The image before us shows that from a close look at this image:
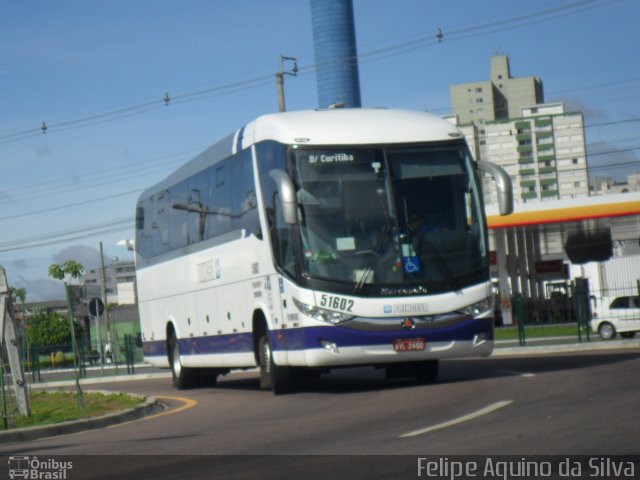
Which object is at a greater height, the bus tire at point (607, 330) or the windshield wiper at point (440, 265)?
the windshield wiper at point (440, 265)

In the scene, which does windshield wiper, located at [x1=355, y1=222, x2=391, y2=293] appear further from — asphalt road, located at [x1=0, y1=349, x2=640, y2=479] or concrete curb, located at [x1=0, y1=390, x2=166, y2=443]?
concrete curb, located at [x1=0, y1=390, x2=166, y2=443]

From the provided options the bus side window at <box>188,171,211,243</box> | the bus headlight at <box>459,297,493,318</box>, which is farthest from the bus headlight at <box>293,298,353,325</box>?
the bus side window at <box>188,171,211,243</box>

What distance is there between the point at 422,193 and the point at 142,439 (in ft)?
19.8

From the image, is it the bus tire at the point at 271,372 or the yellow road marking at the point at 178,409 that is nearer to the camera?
the yellow road marking at the point at 178,409

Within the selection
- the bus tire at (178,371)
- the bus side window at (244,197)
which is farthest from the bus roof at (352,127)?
the bus tire at (178,371)

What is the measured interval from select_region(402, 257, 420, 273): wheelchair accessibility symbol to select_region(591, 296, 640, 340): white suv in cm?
2166

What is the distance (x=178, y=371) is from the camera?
25.2 m

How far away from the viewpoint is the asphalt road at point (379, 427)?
9.47m

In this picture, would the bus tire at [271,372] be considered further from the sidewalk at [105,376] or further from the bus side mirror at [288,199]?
the sidewalk at [105,376]

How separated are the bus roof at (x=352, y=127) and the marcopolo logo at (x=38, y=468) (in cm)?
733

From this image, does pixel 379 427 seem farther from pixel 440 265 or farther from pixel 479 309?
pixel 479 309

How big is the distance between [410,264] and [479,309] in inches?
52.4

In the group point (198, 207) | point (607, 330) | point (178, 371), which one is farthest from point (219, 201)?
point (607, 330)

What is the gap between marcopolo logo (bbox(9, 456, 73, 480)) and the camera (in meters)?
10.2
